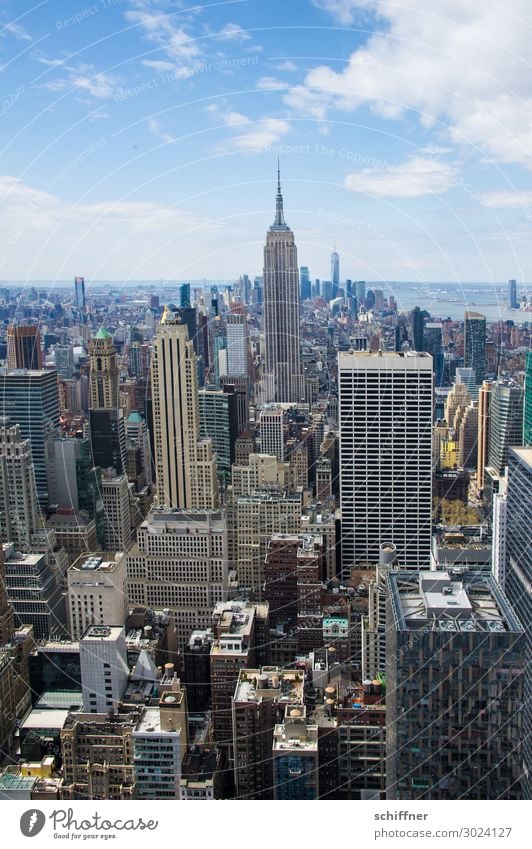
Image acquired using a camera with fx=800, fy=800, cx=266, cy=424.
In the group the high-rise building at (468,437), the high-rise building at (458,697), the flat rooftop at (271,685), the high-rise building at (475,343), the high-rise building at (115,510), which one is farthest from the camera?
the high-rise building at (115,510)

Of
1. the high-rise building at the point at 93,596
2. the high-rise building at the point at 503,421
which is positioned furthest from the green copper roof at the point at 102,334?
the high-rise building at the point at 503,421

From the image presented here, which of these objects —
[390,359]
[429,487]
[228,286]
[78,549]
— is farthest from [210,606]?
[228,286]

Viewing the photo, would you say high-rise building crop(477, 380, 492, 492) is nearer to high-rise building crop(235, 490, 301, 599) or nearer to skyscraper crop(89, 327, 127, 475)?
high-rise building crop(235, 490, 301, 599)

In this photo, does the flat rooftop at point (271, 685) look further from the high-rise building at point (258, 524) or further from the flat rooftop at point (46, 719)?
the high-rise building at point (258, 524)

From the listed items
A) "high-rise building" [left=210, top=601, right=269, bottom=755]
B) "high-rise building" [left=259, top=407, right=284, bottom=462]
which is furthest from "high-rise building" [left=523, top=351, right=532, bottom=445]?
"high-rise building" [left=210, top=601, right=269, bottom=755]

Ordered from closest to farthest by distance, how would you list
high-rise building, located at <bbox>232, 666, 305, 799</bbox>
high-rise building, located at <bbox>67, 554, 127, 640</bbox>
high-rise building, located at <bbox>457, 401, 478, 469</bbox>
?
1. high-rise building, located at <bbox>232, 666, 305, 799</bbox>
2. high-rise building, located at <bbox>67, 554, 127, 640</bbox>
3. high-rise building, located at <bbox>457, 401, 478, 469</bbox>
